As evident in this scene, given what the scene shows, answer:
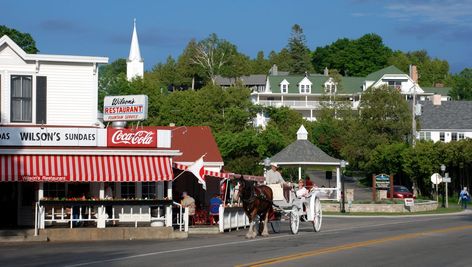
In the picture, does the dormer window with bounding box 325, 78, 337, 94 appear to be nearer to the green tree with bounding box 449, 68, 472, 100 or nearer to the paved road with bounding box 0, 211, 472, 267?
the green tree with bounding box 449, 68, 472, 100

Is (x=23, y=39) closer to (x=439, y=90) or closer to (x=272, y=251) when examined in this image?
(x=272, y=251)

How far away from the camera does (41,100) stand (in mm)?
37875

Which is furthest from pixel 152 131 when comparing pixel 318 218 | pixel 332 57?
pixel 332 57

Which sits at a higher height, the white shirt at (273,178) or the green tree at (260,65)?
the green tree at (260,65)

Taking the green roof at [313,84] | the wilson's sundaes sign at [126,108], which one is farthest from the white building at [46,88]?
the green roof at [313,84]

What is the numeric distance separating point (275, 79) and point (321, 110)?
2312 centimetres

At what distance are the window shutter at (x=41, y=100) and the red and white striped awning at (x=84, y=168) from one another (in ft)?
14.7

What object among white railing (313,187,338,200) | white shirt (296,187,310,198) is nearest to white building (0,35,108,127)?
white shirt (296,187,310,198)

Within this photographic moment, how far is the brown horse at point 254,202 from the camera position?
3050 cm

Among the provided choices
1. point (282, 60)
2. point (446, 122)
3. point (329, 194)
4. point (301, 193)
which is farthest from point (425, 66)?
point (301, 193)

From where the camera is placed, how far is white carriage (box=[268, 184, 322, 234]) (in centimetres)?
3189

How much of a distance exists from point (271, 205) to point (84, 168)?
733 centimetres

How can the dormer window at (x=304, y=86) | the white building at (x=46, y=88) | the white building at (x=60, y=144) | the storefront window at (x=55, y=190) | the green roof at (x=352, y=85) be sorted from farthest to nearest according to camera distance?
the green roof at (x=352, y=85), the dormer window at (x=304, y=86), the white building at (x=46, y=88), the storefront window at (x=55, y=190), the white building at (x=60, y=144)

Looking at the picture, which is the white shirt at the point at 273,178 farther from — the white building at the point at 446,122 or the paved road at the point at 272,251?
the white building at the point at 446,122
